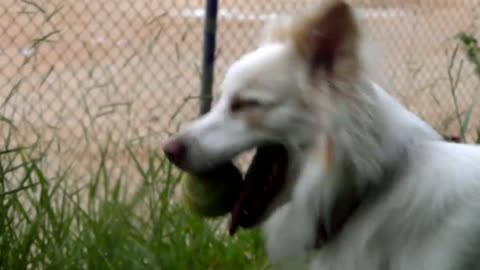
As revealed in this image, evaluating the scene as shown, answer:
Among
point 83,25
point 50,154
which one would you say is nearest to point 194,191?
point 50,154

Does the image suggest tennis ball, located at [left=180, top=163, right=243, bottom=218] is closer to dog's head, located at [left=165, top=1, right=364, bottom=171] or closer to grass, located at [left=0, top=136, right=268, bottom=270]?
dog's head, located at [left=165, top=1, right=364, bottom=171]

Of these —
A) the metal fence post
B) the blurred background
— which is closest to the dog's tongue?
the blurred background

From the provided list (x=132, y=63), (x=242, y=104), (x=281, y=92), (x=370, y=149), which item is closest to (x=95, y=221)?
(x=242, y=104)

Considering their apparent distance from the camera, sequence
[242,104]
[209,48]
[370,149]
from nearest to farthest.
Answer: [370,149] < [242,104] < [209,48]

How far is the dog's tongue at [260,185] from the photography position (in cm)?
290

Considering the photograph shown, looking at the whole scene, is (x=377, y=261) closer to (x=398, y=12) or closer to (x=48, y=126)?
(x=48, y=126)

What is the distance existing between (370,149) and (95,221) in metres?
1.32

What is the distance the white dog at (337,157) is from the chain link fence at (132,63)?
4.00 feet

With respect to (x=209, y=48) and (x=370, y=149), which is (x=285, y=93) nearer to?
(x=370, y=149)

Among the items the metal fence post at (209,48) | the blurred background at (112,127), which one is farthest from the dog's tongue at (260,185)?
the metal fence post at (209,48)

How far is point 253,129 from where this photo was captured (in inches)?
112

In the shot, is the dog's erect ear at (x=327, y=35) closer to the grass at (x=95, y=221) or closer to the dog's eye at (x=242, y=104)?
the dog's eye at (x=242, y=104)

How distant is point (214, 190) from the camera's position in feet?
10.1

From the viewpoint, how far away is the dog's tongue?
290 cm
